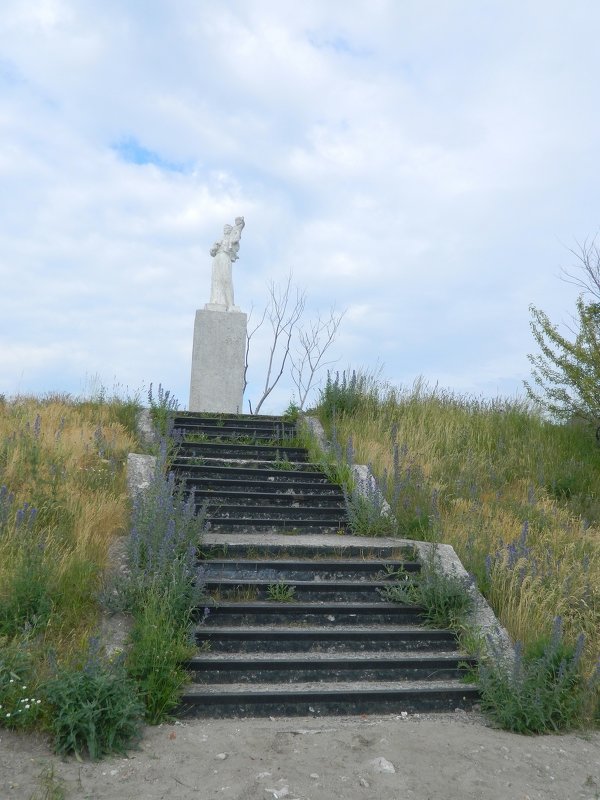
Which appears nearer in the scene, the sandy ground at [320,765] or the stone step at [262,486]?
the sandy ground at [320,765]

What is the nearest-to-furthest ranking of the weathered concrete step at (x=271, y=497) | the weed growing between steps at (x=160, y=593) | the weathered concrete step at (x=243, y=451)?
the weed growing between steps at (x=160, y=593) → the weathered concrete step at (x=271, y=497) → the weathered concrete step at (x=243, y=451)

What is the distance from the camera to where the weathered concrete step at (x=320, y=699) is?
18.3ft

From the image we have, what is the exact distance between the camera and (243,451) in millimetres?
11500

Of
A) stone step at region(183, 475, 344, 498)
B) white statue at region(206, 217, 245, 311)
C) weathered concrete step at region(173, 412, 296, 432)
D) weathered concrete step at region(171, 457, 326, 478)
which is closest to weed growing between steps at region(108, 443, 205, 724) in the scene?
stone step at region(183, 475, 344, 498)

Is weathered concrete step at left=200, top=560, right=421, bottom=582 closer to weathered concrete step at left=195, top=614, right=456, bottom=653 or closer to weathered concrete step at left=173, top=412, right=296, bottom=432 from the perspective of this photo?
weathered concrete step at left=195, top=614, right=456, bottom=653

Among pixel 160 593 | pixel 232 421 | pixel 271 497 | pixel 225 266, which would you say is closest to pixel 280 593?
pixel 160 593

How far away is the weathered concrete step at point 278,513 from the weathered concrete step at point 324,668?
2.96 meters

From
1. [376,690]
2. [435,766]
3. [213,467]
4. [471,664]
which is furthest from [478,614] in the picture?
[213,467]

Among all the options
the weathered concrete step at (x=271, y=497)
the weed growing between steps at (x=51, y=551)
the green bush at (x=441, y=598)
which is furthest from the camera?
the weathered concrete step at (x=271, y=497)

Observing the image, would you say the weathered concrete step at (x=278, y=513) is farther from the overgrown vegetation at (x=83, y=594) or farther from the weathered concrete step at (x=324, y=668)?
the weathered concrete step at (x=324, y=668)

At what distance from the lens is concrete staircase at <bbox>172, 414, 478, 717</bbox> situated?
5.78 metres

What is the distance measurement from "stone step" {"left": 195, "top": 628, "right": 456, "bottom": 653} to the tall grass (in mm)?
803

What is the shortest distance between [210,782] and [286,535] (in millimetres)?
4414

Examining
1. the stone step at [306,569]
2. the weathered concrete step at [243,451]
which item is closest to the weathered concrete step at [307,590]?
the stone step at [306,569]
